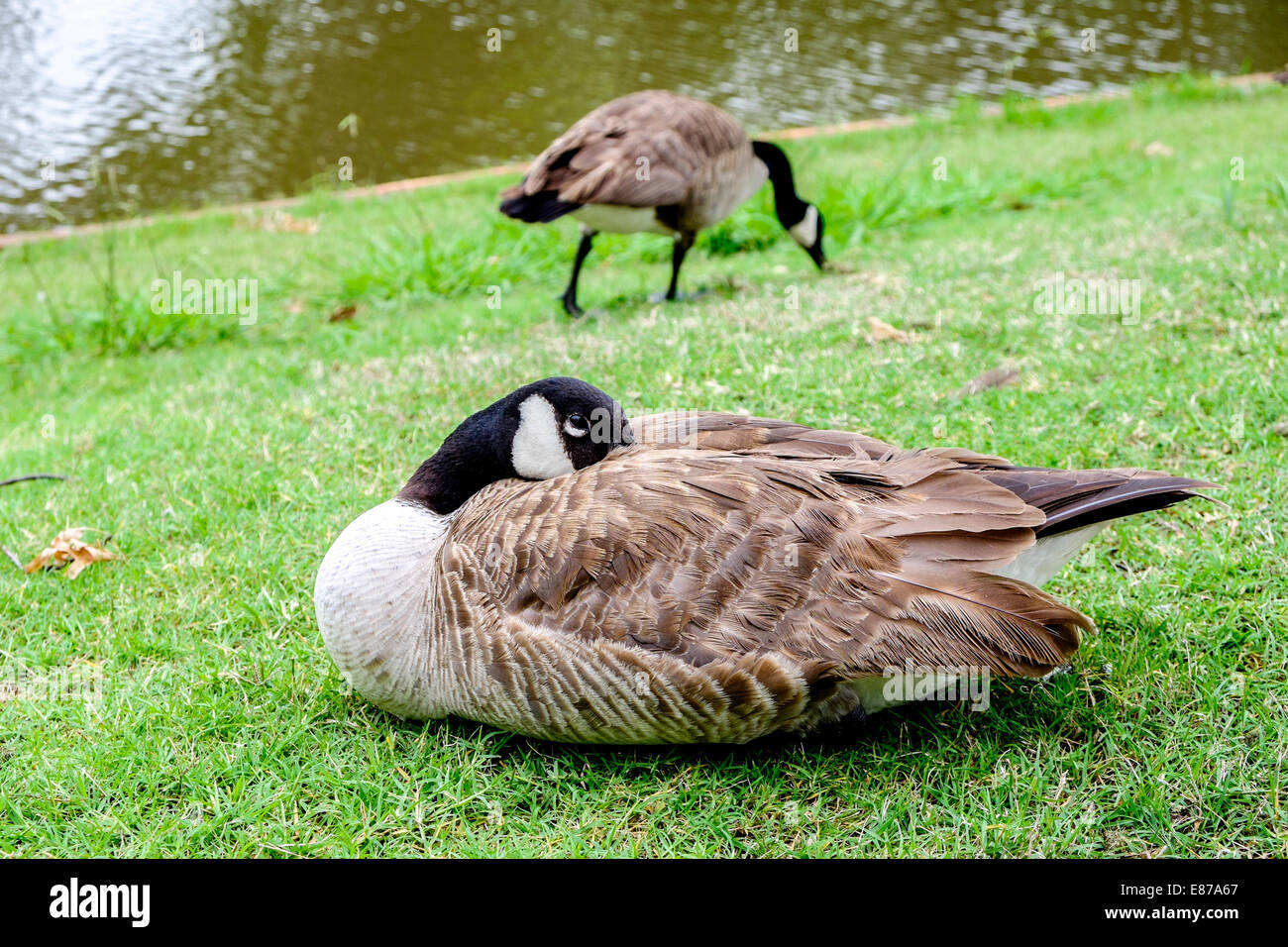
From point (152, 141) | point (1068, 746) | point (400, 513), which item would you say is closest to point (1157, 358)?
point (1068, 746)

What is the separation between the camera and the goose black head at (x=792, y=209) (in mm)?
8008

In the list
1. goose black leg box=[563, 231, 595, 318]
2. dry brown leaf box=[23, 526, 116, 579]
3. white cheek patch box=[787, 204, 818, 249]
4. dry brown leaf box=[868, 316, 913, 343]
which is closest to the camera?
dry brown leaf box=[23, 526, 116, 579]

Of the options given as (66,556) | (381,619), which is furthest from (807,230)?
(381,619)

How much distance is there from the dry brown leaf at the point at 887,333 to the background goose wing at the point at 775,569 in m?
2.86

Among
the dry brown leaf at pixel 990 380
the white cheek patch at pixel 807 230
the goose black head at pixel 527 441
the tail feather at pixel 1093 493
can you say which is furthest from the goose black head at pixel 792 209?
the tail feather at pixel 1093 493

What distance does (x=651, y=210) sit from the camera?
698 centimetres

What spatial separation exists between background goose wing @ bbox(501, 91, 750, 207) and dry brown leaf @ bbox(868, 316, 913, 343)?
1.82 metres

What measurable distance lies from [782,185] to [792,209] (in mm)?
214

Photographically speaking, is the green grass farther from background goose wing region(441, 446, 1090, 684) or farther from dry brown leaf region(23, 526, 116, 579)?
background goose wing region(441, 446, 1090, 684)

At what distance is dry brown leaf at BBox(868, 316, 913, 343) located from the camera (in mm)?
5703

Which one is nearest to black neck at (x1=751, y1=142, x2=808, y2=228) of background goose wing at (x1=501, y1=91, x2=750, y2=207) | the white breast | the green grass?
the green grass

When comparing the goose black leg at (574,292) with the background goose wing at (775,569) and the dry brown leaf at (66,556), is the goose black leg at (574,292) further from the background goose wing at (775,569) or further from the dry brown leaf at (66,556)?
the background goose wing at (775,569)

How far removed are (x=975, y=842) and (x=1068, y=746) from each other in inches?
18.3
